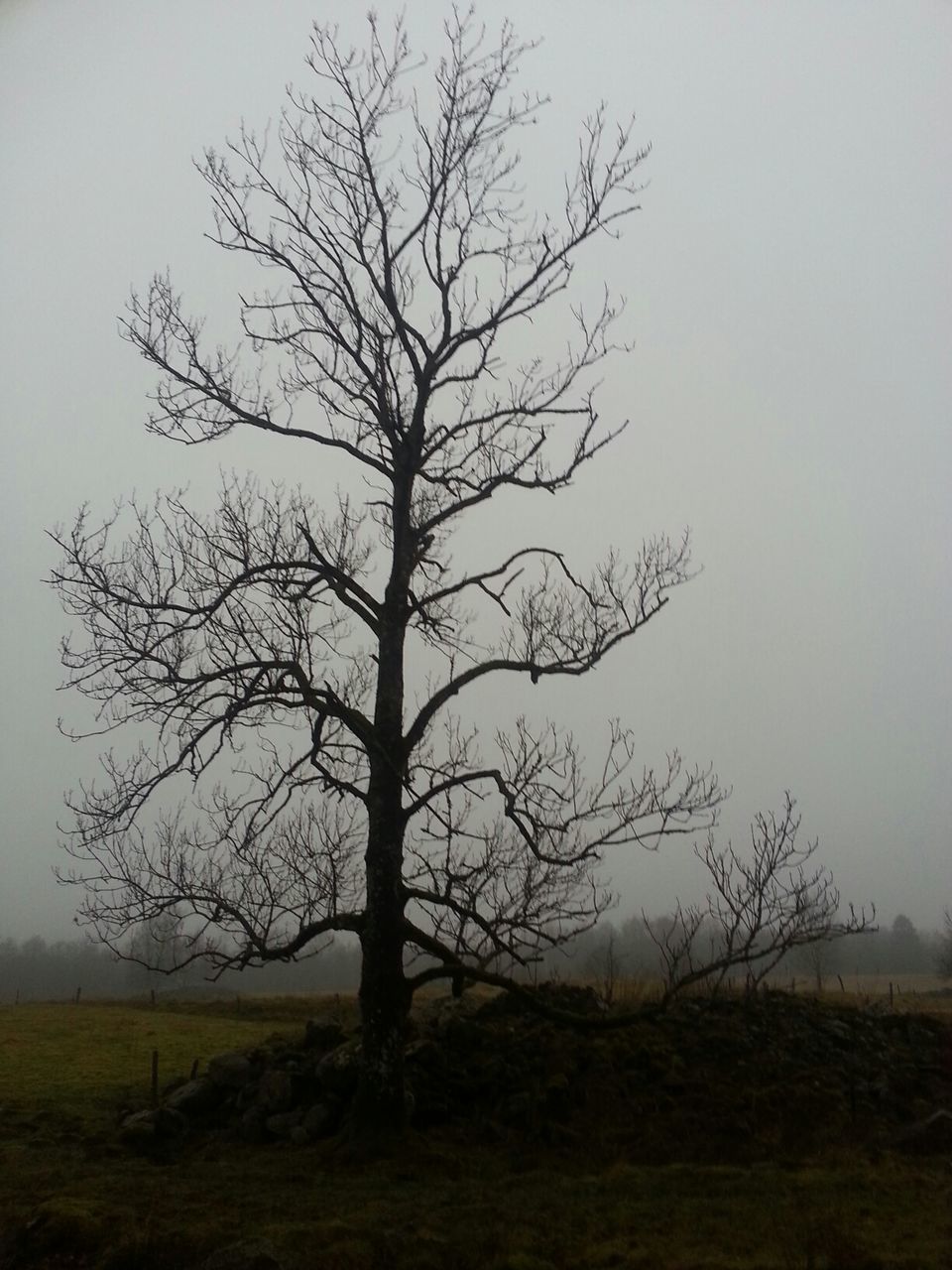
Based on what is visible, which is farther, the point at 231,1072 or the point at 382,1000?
the point at 231,1072

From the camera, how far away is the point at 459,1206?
30.6ft

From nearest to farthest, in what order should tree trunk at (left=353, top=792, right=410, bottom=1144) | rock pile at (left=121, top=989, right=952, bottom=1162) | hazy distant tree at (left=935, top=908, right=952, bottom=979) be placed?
tree trunk at (left=353, top=792, right=410, bottom=1144) < rock pile at (left=121, top=989, right=952, bottom=1162) < hazy distant tree at (left=935, top=908, right=952, bottom=979)

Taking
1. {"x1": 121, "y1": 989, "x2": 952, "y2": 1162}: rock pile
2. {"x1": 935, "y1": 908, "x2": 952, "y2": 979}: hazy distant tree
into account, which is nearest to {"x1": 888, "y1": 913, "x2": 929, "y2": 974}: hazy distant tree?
{"x1": 935, "y1": 908, "x2": 952, "y2": 979}: hazy distant tree

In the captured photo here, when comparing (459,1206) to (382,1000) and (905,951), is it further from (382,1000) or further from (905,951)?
(905,951)

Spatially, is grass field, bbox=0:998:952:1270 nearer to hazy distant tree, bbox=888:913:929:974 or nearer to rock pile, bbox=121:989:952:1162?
rock pile, bbox=121:989:952:1162

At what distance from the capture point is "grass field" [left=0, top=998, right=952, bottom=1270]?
26.5 feet

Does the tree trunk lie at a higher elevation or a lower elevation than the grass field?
higher

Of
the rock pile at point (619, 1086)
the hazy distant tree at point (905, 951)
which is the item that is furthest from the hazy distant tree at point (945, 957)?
the rock pile at point (619, 1086)

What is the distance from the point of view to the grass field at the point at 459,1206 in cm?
807

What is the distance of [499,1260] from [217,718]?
5821mm

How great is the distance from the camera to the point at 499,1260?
7.91 metres

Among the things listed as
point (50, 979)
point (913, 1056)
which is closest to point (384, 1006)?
point (913, 1056)

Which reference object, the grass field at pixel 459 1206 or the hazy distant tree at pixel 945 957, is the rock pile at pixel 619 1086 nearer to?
the grass field at pixel 459 1206

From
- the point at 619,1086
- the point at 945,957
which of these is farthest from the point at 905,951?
the point at 619,1086
